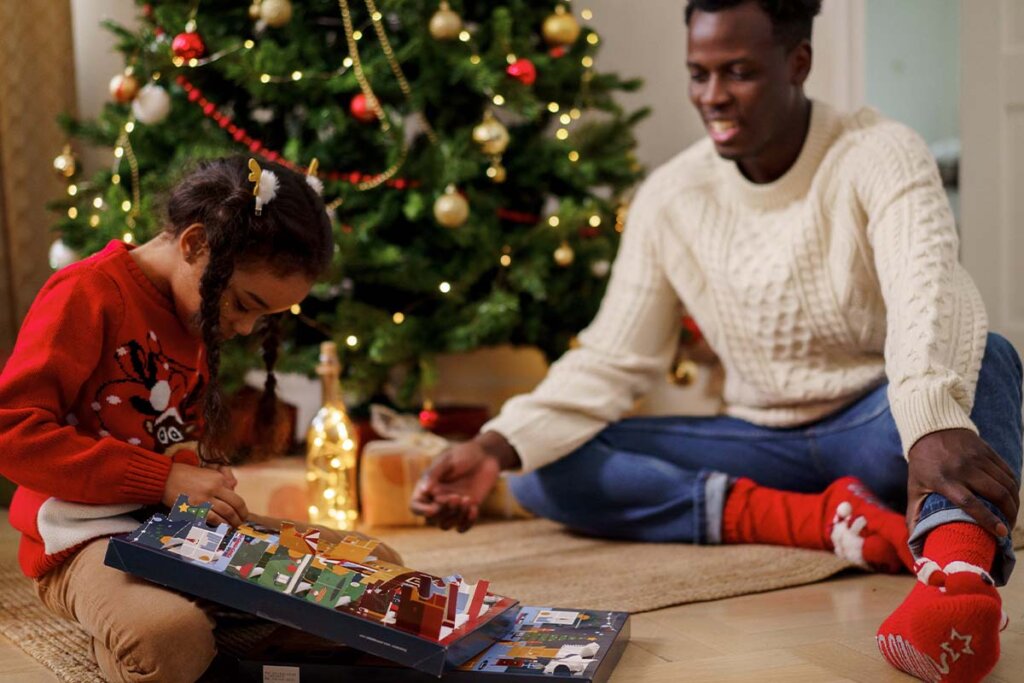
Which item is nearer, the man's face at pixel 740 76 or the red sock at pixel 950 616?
the red sock at pixel 950 616

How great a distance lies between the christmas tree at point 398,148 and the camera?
6.82 ft

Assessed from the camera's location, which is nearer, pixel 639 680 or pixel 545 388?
pixel 639 680

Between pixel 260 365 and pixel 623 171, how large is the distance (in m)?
0.76

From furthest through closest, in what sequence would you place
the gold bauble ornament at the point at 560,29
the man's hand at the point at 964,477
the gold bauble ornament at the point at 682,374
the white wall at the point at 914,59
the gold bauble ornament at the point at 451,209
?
the white wall at the point at 914,59
the gold bauble ornament at the point at 682,374
the gold bauble ornament at the point at 560,29
the gold bauble ornament at the point at 451,209
the man's hand at the point at 964,477

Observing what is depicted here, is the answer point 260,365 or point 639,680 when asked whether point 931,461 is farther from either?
point 260,365

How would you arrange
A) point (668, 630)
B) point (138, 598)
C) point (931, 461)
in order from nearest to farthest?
point (138, 598) < point (931, 461) < point (668, 630)

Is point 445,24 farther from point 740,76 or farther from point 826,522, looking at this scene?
point 826,522

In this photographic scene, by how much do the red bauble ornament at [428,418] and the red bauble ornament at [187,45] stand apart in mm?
756

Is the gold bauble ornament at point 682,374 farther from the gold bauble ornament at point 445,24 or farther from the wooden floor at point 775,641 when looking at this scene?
the wooden floor at point 775,641

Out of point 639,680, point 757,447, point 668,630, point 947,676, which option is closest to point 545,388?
point 757,447

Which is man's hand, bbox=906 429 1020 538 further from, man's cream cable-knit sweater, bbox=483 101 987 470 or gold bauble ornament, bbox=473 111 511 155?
gold bauble ornament, bbox=473 111 511 155

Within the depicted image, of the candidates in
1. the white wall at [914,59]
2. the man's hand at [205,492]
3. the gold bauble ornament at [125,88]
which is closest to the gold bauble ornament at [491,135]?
the gold bauble ornament at [125,88]

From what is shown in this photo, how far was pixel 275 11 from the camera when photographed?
6.63ft

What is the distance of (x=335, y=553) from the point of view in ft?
3.68
